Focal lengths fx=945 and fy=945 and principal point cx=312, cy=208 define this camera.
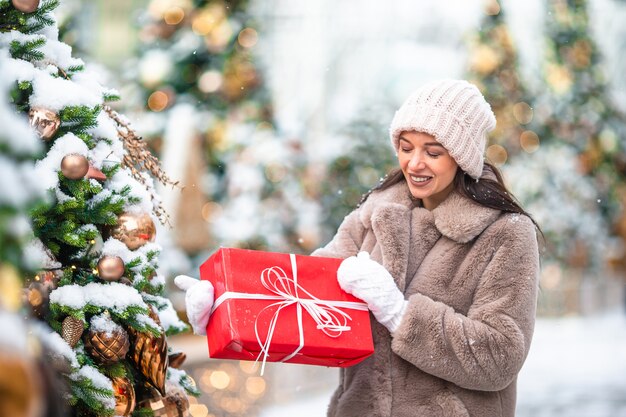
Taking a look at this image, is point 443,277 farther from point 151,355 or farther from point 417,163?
point 151,355

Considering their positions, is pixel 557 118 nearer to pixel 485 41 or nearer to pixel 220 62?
pixel 485 41

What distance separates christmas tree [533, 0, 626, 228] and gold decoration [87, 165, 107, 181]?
45.0 ft

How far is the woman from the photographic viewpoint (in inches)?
106

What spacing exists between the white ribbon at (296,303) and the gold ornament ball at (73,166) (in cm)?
52

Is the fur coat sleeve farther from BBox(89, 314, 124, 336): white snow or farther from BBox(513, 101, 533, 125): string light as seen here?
BBox(513, 101, 533, 125): string light

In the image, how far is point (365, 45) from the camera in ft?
62.5

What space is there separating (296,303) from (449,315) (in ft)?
1.46

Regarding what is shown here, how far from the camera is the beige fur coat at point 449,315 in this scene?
269 centimetres

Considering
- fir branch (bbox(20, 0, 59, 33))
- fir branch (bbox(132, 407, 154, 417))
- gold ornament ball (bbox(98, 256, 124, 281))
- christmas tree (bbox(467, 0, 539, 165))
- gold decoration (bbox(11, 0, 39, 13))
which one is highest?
gold decoration (bbox(11, 0, 39, 13))

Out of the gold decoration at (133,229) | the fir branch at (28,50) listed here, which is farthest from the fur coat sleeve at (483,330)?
the fir branch at (28,50)

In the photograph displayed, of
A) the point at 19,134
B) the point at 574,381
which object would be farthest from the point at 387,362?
the point at 574,381

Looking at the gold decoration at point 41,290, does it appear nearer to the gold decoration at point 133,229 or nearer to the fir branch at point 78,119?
the gold decoration at point 133,229

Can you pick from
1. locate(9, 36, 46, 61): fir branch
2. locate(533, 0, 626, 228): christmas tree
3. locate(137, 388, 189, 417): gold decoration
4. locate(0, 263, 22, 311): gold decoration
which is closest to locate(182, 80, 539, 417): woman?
locate(137, 388, 189, 417): gold decoration

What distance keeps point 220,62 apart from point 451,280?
20.3 ft
